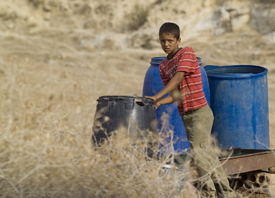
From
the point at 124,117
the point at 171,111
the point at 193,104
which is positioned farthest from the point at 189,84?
the point at 171,111

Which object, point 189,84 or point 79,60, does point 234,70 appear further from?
point 79,60

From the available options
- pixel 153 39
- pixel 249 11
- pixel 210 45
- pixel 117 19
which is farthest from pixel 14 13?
pixel 249 11

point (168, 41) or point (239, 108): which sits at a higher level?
point (168, 41)

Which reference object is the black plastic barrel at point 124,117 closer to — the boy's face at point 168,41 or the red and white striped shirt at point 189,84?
the red and white striped shirt at point 189,84

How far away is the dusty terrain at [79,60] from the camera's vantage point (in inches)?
103

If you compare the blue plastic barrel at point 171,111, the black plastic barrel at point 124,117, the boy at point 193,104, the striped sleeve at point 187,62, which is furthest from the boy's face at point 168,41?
the blue plastic barrel at point 171,111

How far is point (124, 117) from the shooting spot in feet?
9.92

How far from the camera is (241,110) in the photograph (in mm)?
4023

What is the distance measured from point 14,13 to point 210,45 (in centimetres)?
800

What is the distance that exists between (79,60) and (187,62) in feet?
27.8

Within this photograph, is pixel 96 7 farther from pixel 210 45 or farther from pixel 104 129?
pixel 104 129

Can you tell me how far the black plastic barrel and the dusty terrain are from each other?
220mm

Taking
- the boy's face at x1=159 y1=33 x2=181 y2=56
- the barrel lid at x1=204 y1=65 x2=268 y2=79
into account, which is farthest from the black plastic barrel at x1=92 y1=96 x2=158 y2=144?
the barrel lid at x1=204 y1=65 x2=268 y2=79

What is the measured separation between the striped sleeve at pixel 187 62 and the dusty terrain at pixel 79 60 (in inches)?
33.4
